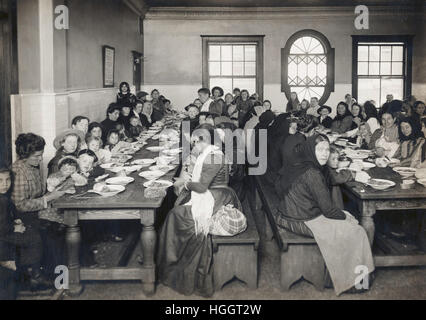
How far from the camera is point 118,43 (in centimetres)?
847

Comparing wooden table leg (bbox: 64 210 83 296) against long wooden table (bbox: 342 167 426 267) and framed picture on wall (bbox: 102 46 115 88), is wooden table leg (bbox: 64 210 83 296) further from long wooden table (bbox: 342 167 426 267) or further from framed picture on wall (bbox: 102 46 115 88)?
Result: framed picture on wall (bbox: 102 46 115 88)

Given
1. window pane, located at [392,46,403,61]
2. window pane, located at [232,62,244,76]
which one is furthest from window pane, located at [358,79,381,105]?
window pane, located at [232,62,244,76]

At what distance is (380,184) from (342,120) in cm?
435

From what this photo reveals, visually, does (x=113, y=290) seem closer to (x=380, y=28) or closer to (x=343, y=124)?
(x=343, y=124)

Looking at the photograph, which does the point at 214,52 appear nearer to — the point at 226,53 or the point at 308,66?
the point at 226,53

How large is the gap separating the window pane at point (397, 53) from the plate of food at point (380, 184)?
340 inches

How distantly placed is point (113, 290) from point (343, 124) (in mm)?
5523

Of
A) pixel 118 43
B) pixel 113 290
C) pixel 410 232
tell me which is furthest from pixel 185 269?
pixel 118 43

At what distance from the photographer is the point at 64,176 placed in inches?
144

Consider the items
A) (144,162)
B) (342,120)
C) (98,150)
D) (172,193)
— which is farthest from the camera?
(342,120)

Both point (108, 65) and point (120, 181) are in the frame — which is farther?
point (108, 65)

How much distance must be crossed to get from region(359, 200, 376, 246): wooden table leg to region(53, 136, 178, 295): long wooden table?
1543 mm

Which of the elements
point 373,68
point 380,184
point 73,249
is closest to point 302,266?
point 380,184
